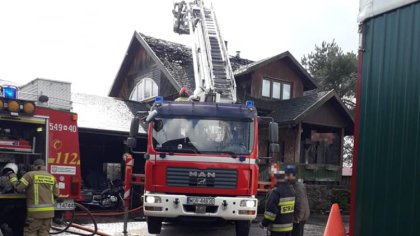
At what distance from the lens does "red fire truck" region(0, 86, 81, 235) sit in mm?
7148

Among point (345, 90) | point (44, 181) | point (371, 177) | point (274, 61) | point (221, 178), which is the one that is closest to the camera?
point (371, 177)

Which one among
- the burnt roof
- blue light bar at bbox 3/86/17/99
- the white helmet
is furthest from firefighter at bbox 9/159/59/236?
the burnt roof

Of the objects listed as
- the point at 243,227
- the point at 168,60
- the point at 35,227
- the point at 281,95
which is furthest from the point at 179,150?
the point at 281,95

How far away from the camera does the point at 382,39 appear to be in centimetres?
480

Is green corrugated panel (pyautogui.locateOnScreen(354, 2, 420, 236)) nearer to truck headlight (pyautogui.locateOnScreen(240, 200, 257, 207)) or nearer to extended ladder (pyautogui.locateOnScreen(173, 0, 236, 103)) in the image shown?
truck headlight (pyautogui.locateOnScreen(240, 200, 257, 207))

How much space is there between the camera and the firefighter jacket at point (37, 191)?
7.04 m

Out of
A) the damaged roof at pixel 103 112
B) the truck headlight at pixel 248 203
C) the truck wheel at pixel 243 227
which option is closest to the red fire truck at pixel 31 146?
the truck headlight at pixel 248 203

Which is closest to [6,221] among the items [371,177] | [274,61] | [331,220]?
[331,220]

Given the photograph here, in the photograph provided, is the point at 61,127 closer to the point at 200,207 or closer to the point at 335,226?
the point at 200,207

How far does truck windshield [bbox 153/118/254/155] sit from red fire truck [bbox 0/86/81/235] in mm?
1655

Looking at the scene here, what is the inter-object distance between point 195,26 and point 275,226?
326 inches

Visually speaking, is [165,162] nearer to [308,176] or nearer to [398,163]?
[398,163]

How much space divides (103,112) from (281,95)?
8.79m

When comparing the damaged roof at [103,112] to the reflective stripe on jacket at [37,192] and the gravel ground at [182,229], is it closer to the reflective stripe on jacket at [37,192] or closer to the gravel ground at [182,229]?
the gravel ground at [182,229]
